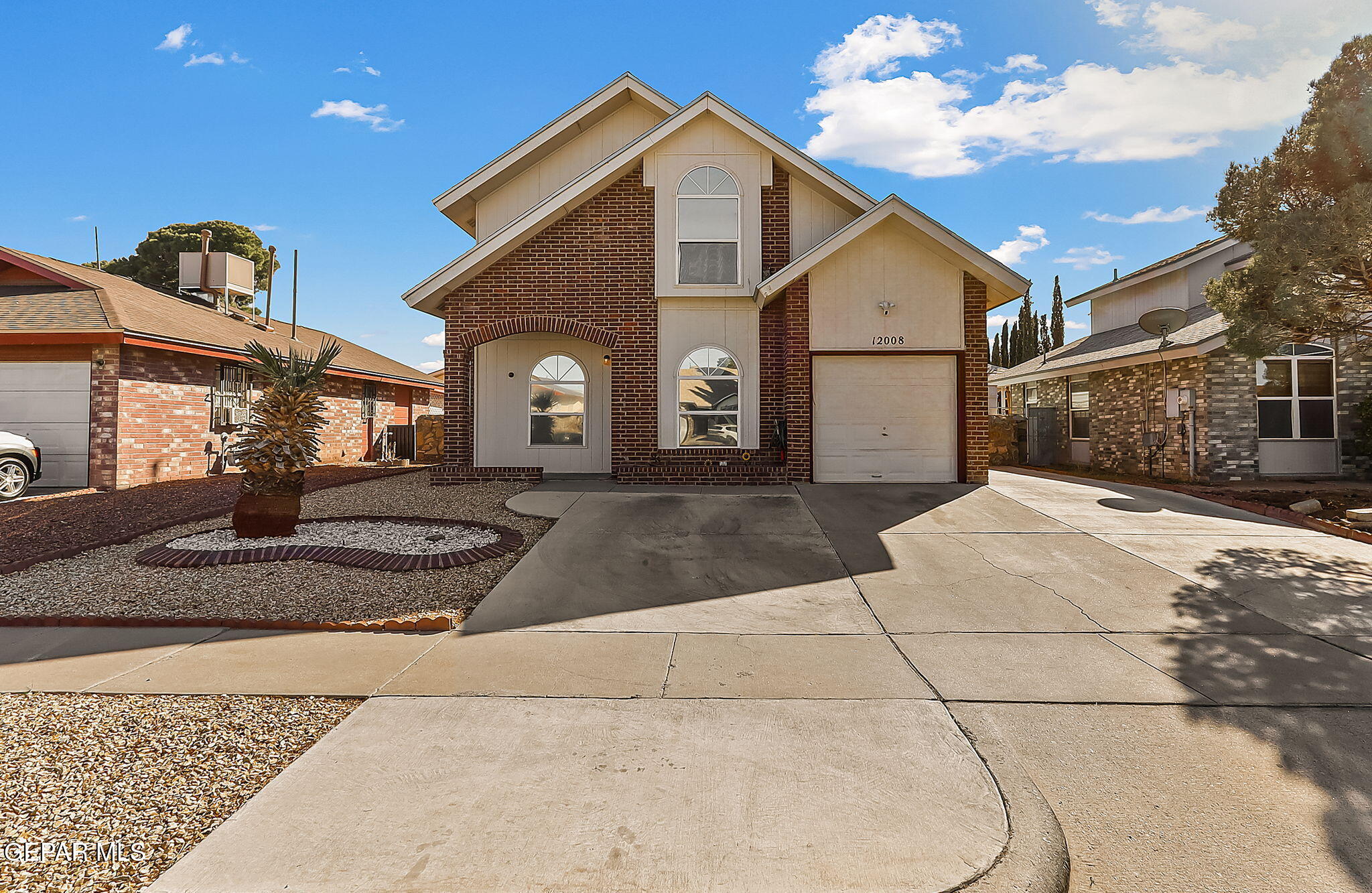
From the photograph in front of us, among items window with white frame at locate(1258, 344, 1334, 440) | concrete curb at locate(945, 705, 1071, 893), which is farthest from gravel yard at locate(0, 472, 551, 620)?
window with white frame at locate(1258, 344, 1334, 440)

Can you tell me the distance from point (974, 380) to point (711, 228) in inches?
215

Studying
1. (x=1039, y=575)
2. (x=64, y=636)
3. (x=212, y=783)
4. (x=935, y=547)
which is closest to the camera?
(x=212, y=783)

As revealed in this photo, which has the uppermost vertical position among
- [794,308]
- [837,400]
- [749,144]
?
[749,144]

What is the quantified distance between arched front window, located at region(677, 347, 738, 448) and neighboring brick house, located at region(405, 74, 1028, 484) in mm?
28

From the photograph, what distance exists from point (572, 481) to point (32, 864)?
10.3m

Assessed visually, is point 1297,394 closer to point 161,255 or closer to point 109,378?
point 109,378

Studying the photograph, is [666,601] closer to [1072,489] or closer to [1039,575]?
[1039,575]

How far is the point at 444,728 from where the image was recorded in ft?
12.4

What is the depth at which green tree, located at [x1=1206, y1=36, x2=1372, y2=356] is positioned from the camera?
8.92 metres

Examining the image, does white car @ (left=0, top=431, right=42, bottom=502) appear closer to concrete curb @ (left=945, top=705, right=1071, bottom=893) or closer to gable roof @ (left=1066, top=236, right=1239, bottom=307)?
concrete curb @ (left=945, top=705, right=1071, bottom=893)

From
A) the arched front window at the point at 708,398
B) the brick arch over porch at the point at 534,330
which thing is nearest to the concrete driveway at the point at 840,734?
the arched front window at the point at 708,398

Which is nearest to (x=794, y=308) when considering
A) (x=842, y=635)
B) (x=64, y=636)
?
(x=842, y=635)

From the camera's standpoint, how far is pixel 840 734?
3.73 meters

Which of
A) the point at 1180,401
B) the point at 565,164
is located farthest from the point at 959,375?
the point at 565,164
